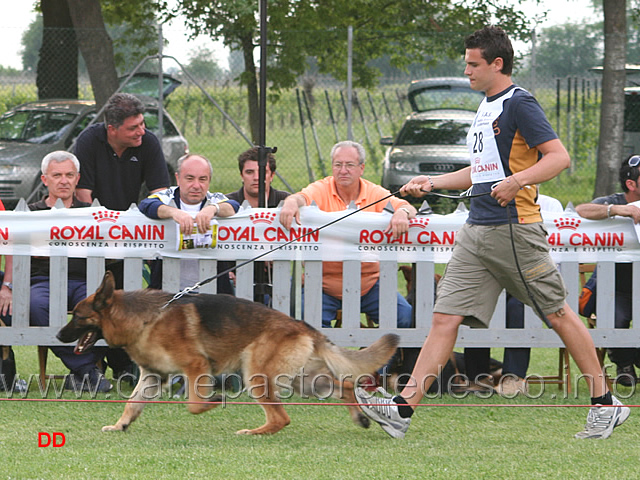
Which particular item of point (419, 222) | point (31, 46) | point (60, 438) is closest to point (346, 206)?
point (419, 222)

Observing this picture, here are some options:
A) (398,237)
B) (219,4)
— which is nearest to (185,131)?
(219,4)

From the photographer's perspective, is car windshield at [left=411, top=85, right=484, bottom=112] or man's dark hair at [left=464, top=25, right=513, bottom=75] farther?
car windshield at [left=411, top=85, right=484, bottom=112]

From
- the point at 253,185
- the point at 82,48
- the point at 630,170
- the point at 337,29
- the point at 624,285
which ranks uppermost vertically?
the point at 337,29

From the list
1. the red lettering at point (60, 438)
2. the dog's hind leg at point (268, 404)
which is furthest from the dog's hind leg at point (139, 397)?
the dog's hind leg at point (268, 404)

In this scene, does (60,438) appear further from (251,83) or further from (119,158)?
(251,83)

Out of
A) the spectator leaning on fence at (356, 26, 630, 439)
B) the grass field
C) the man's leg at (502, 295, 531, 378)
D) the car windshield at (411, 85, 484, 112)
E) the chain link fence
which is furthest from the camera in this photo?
the car windshield at (411, 85, 484, 112)

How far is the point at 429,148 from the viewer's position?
48.8 ft

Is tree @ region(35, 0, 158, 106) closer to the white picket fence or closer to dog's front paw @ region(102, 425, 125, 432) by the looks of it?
the white picket fence

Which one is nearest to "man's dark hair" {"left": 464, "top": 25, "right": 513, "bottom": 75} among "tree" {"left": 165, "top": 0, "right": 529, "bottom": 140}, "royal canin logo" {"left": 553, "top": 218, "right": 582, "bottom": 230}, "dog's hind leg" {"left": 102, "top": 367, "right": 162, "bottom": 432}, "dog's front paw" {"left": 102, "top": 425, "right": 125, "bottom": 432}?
"royal canin logo" {"left": 553, "top": 218, "right": 582, "bottom": 230}

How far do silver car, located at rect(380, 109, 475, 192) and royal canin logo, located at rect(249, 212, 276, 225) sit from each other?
8399 mm

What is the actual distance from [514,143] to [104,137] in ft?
11.6

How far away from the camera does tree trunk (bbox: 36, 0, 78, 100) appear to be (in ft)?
45.5

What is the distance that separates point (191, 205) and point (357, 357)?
1.82 metres

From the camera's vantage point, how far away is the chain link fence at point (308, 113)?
1427cm
